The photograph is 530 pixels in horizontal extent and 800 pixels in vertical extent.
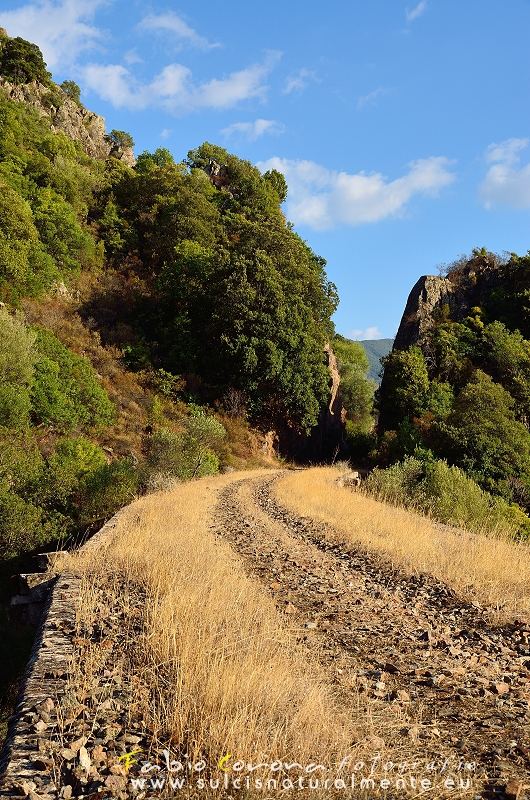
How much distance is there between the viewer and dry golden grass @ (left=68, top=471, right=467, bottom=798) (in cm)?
296

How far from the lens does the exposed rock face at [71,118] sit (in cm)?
5028

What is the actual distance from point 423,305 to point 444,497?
25.7 metres

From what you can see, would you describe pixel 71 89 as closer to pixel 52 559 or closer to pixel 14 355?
pixel 14 355

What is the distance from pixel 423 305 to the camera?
3991 cm

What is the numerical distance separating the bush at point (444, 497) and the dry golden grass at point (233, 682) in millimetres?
11951

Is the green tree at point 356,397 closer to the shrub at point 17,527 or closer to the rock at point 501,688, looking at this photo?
the shrub at point 17,527

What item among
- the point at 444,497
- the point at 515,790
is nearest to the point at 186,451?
the point at 444,497

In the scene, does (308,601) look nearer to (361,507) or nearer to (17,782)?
(17,782)

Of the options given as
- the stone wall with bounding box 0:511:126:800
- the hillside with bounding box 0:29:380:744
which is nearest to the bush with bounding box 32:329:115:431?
the hillside with bounding box 0:29:380:744

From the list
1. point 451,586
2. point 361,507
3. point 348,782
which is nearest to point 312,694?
point 348,782

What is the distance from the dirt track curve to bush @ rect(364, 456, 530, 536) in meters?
8.10

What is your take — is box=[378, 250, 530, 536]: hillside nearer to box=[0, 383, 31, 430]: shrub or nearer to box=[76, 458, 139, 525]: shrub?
box=[76, 458, 139, 525]: shrub

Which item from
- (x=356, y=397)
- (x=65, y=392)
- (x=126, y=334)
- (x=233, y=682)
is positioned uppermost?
(x=126, y=334)

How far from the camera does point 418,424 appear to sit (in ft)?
99.2
